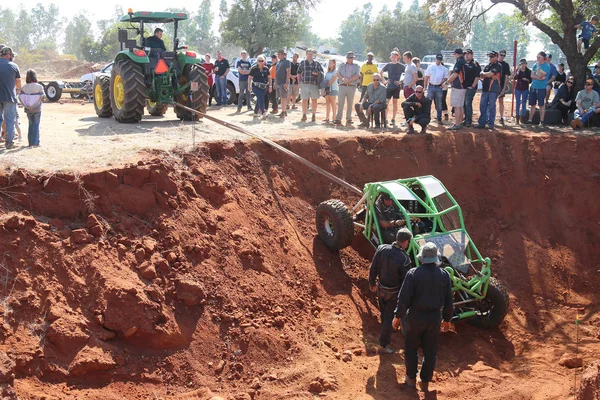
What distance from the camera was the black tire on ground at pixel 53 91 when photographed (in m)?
22.1

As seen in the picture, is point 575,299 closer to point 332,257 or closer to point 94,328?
point 332,257

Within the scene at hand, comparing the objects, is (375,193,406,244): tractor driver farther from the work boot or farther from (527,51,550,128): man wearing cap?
(527,51,550,128): man wearing cap

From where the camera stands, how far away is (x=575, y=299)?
1183cm

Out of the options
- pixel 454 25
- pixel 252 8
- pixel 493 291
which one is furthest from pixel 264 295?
pixel 252 8

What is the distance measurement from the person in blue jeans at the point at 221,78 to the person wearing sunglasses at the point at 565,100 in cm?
917

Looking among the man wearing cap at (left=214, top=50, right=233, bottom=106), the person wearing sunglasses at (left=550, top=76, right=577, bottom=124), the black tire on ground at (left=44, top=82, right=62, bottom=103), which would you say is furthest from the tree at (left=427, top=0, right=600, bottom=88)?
the black tire on ground at (left=44, top=82, right=62, bottom=103)

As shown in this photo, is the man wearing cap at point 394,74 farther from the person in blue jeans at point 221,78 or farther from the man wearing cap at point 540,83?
the person in blue jeans at point 221,78

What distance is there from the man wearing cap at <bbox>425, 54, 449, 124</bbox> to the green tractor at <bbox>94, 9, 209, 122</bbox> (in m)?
5.30

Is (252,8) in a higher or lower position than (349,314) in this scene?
higher

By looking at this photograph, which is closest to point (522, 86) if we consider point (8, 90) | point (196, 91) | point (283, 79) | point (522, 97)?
point (522, 97)

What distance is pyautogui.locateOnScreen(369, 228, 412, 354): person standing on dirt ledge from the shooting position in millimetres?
8430

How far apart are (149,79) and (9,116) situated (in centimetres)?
413

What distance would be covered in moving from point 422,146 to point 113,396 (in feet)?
28.5

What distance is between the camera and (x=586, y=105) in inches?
592
